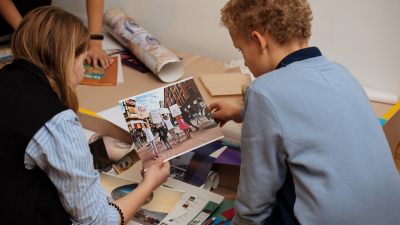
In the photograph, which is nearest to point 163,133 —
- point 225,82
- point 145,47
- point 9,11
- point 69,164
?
point 69,164

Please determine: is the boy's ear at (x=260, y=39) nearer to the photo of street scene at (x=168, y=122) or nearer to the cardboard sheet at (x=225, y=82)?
the photo of street scene at (x=168, y=122)

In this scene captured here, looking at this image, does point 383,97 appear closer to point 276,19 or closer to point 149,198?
point 276,19

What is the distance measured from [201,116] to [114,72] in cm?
71

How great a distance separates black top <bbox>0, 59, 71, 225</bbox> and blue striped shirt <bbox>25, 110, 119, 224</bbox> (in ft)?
0.05

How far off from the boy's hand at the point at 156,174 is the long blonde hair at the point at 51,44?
0.94ft

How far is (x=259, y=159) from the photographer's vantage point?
29.6 inches

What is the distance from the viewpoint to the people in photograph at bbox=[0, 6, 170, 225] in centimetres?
67

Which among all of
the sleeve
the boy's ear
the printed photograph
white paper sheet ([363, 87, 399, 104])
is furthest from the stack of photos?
white paper sheet ([363, 87, 399, 104])

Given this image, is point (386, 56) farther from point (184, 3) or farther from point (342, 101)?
point (184, 3)

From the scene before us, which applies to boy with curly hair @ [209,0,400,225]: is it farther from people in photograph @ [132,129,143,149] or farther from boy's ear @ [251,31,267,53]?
people in photograph @ [132,129,143,149]

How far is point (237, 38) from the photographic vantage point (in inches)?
35.0

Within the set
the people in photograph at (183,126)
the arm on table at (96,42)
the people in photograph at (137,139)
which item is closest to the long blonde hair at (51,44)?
the people in photograph at (137,139)

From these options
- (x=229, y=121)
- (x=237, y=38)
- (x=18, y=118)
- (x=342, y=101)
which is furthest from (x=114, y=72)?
(x=342, y=101)

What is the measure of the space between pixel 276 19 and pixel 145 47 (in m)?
0.93
